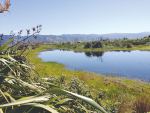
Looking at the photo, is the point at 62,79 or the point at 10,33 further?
the point at 62,79

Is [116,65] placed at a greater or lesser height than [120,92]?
lesser

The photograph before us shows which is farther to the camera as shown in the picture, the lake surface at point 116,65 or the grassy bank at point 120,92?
the lake surface at point 116,65

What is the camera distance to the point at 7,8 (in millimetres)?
1108

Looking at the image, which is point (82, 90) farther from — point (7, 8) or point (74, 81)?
point (7, 8)

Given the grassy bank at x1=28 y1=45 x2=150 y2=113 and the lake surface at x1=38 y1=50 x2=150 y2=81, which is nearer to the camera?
the grassy bank at x1=28 y1=45 x2=150 y2=113

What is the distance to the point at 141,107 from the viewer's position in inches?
207

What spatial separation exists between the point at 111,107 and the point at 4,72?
3914 millimetres

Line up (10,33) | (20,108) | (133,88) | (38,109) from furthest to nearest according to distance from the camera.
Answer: (133,88)
(10,33)
(38,109)
(20,108)

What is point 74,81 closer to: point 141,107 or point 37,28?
point 37,28

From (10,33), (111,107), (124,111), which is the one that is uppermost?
(10,33)

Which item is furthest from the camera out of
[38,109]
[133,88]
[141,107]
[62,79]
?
[133,88]

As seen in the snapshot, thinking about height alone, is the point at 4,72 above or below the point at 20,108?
above

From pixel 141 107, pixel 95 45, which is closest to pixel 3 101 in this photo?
pixel 141 107

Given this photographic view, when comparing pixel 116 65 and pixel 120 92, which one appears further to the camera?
pixel 116 65
